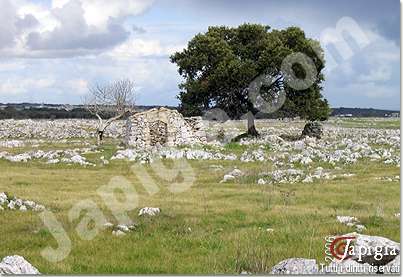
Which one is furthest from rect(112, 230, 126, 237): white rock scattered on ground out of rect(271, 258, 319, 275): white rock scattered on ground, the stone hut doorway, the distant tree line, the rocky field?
the distant tree line

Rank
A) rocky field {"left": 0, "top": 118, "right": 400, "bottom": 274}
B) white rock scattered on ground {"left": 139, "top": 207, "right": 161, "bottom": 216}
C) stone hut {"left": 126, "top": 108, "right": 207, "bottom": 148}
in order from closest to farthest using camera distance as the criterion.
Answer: rocky field {"left": 0, "top": 118, "right": 400, "bottom": 274} → white rock scattered on ground {"left": 139, "top": 207, "right": 161, "bottom": 216} → stone hut {"left": 126, "top": 108, "right": 207, "bottom": 148}

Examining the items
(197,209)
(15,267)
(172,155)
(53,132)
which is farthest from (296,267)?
(53,132)

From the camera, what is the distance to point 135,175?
29.3m

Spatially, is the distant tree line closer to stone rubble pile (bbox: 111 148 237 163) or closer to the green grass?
Result: stone rubble pile (bbox: 111 148 237 163)

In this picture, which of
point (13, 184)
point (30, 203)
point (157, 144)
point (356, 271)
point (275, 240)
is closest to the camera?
point (356, 271)

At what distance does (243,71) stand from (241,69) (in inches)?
10.2

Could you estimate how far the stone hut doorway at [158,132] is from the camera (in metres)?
46.4

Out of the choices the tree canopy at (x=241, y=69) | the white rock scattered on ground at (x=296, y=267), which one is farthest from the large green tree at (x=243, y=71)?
the white rock scattered on ground at (x=296, y=267)

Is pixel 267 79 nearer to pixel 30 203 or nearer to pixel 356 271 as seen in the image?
pixel 30 203

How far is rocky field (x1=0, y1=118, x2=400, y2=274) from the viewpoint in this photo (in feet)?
44.8

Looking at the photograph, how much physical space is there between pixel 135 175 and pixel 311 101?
2997cm

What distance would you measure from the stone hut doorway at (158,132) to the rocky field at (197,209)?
10.9 m

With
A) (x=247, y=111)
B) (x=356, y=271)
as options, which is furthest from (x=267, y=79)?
(x=356, y=271)

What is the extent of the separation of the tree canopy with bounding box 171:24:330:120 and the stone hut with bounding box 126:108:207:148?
863 cm
